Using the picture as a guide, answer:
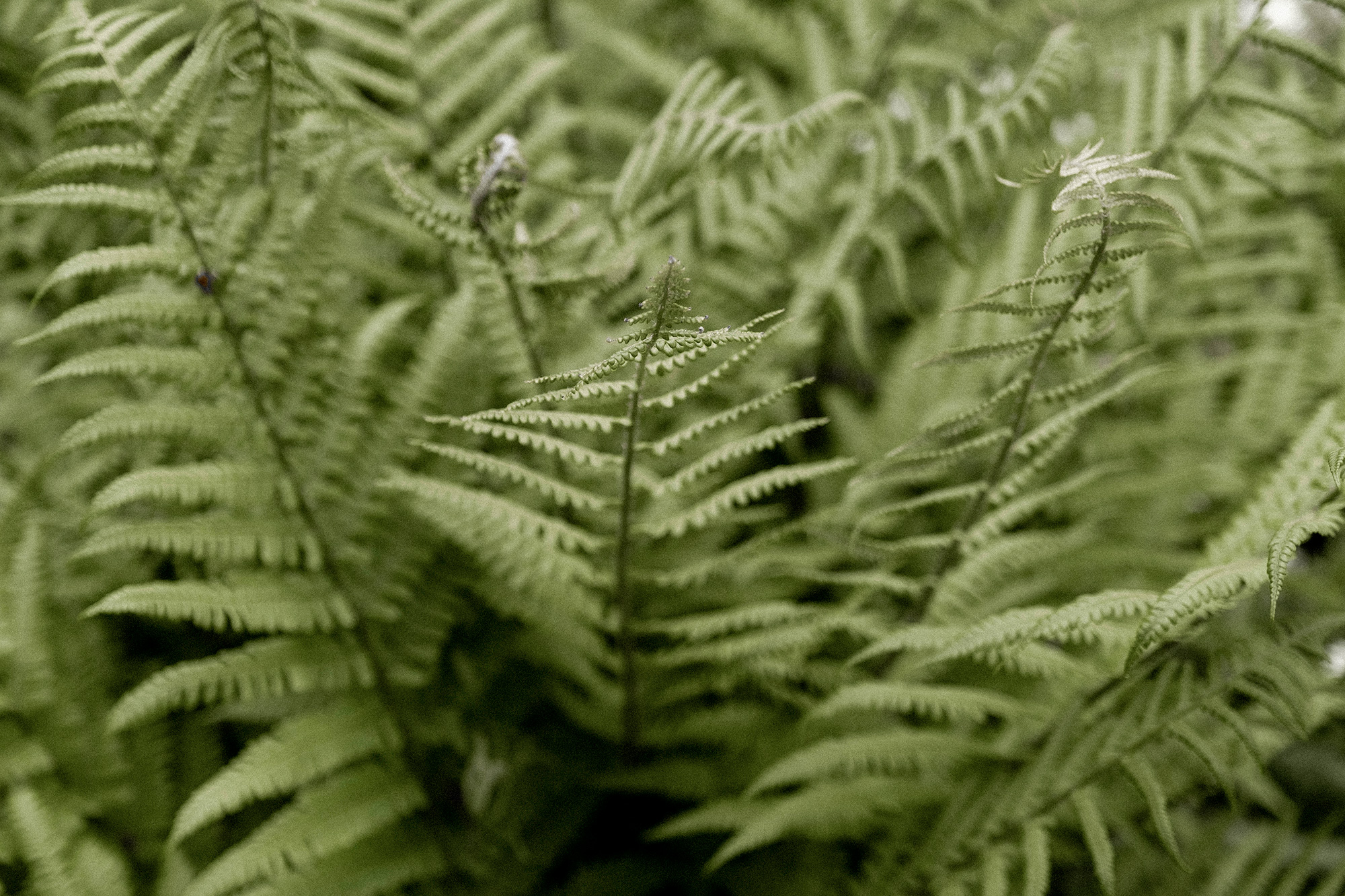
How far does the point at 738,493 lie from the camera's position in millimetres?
716

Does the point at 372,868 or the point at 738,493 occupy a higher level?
the point at 738,493

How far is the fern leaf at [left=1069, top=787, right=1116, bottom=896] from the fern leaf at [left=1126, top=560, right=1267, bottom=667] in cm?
16

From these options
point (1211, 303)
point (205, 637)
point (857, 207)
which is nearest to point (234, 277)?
point (205, 637)

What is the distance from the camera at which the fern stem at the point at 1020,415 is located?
61cm

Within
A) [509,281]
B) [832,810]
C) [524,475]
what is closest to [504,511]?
[524,475]

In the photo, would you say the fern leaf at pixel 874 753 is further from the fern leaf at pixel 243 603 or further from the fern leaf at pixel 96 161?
the fern leaf at pixel 96 161

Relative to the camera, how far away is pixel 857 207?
111 cm

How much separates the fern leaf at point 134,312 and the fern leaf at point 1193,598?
0.74 m

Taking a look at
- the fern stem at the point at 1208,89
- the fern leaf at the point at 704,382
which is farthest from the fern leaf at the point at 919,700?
the fern stem at the point at 1208,89

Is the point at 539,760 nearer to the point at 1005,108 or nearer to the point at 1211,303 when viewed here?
the point at 1005,108

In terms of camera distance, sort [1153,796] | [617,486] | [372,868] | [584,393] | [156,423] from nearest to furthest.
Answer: [584,393] < [1153,796] < [156,423] < [372,868] < [617,486]

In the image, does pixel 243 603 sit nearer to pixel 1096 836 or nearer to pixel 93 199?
pixel 93 199

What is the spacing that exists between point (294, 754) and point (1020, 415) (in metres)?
0.67

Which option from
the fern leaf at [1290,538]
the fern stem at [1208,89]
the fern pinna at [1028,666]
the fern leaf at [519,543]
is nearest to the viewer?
the fern leaf at [1290,538]
